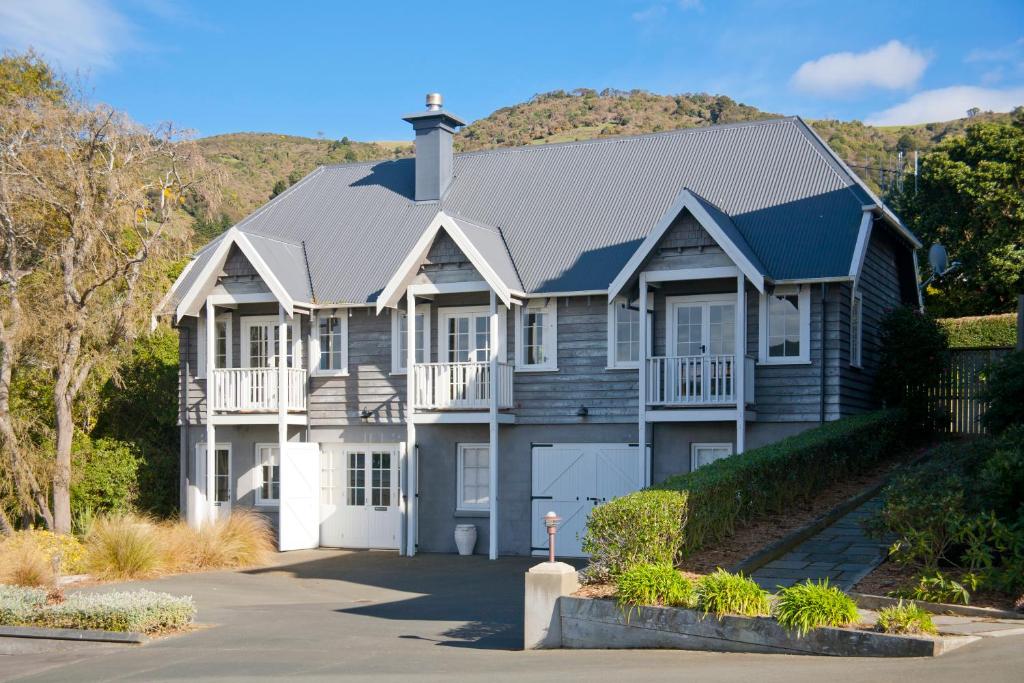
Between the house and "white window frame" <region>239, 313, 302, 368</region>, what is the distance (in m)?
0.05

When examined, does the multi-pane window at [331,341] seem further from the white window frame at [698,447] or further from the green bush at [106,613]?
the green bush at [106,613]

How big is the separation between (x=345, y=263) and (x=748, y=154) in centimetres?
892

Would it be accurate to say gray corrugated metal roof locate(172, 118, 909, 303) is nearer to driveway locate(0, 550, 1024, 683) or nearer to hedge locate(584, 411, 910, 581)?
hedge locate(584, 411, 910, 581)

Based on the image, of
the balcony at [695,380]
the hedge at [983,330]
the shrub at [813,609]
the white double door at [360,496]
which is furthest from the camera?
the hedge at [983,330]

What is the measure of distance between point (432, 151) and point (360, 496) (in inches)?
314

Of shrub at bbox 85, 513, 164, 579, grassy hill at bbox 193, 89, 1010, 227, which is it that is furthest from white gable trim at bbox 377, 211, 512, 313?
grassy hill at bbox 193, 89, 1010, 227

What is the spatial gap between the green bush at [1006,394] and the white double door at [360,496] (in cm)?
1208

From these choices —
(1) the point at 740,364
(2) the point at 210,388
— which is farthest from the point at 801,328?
(2) the point at 210,388

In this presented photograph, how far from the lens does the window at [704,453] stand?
857 inches

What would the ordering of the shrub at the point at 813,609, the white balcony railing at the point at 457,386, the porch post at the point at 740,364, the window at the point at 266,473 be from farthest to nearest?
1. the window at the point at 266,473
2. the white balcony railing at the point at 457,386
3. the porch post at the point at 740,364
4. the shrub at the point at 813,609

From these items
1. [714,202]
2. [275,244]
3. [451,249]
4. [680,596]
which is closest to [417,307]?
[451,249]

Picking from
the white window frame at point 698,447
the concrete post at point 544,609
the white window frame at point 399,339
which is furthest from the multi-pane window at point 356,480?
the concrete post at point 544,609

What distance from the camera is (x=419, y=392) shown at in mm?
23438

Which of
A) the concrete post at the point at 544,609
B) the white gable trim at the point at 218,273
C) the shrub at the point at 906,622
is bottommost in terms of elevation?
the concrete post at the point at 544,609
